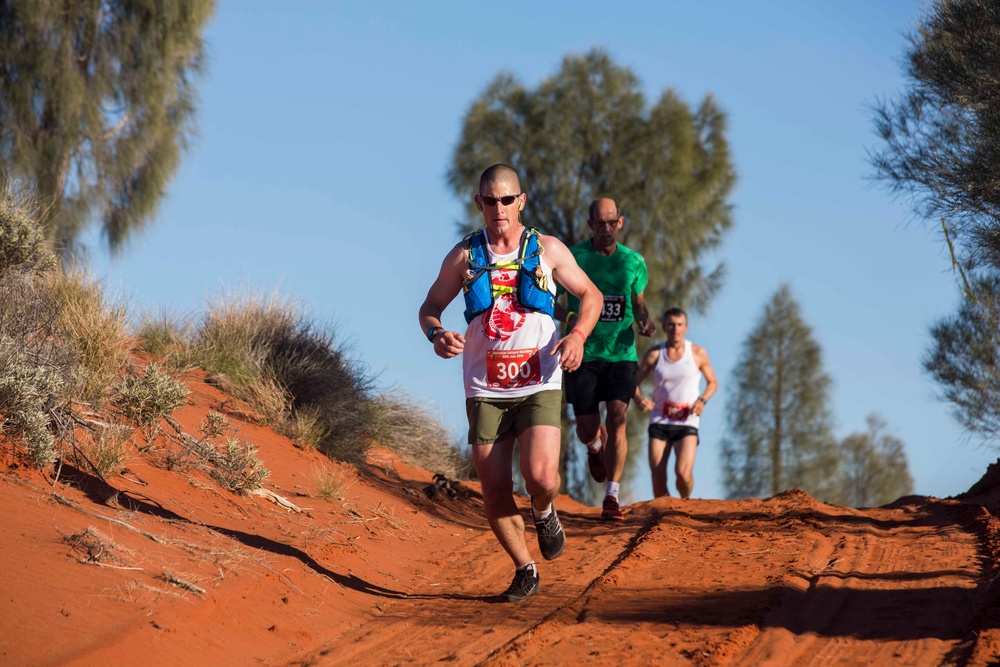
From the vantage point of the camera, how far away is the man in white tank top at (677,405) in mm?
12281

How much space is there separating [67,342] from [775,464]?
28067 millimetres

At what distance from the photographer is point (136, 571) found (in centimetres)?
600

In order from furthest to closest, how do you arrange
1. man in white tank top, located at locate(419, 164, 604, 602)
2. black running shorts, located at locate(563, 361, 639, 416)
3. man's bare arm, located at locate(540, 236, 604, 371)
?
black running shorts, located at locate(563, 361, 639, 416) < man's bare arm, located at locate(540, 236, 604, 371) < man in white tank top, located at locate(419, 164, 604, 602)

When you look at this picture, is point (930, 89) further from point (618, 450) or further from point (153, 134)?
point (153, 134)

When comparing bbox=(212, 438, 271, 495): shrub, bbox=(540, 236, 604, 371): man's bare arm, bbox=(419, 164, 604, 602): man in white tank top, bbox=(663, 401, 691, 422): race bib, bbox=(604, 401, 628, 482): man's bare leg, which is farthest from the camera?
bbox=(663, 401, 691, 422): race bib

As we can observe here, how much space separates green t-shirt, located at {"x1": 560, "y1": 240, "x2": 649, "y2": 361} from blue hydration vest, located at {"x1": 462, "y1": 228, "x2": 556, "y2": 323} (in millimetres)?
3641

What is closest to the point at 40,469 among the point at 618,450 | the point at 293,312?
the point at 618,450

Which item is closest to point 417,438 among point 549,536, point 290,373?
point 290,373

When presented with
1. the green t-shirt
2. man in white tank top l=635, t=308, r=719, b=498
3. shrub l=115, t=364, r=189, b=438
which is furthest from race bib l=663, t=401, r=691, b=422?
shrub l=115, t=364, r=189, b=438

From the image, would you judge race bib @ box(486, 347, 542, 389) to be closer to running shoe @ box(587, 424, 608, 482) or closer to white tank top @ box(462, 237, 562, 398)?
white tank top @ box(462, 237, 562, 398)

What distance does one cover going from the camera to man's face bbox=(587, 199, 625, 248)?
1025 centimetres

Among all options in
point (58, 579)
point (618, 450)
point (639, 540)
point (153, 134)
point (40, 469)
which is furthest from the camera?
point (153, 134)

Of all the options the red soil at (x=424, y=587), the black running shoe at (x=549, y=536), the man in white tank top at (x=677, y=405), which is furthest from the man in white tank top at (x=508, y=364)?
the man in white tank top at (x=677, y=405)

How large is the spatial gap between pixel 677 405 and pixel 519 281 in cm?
613
